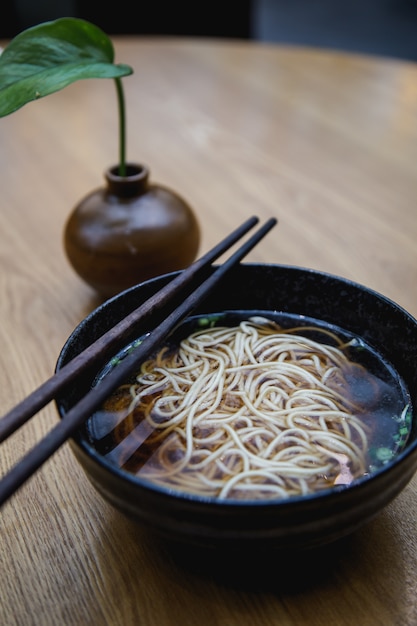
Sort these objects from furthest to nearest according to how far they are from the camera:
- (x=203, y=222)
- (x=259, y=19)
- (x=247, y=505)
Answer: (x=259, y=19), (x=203, y=222), (x=247, y=505)

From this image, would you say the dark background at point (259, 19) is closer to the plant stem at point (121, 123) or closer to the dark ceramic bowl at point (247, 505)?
the plant stem at point (121, 123)

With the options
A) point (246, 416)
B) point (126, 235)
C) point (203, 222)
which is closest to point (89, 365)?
point (246, 416)

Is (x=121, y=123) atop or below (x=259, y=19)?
atop

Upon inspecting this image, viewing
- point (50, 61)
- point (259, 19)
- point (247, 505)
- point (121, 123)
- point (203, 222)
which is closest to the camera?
point (247, 505)

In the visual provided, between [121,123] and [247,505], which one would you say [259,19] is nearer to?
[121,123]

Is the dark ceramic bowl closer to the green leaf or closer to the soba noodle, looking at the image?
the soba noodle

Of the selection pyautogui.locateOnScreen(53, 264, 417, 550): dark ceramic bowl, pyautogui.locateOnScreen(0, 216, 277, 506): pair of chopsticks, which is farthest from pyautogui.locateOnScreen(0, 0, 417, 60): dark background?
pyautogui.locateOnScreen(53, 264, 417, 550): dark ceramic bowl
